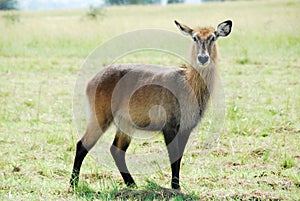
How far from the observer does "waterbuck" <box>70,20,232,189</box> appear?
14.3 ft

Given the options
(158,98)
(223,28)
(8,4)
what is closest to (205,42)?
(223,28)

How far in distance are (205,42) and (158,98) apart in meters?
0.68

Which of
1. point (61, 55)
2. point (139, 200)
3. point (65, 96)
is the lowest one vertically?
point (139, 200)

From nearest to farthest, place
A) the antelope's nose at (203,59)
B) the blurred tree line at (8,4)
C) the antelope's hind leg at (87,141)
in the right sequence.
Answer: the antelope's nose at (203,59)
the antelope's hind leg at (87,141)
the blurred tree line at (8,4)

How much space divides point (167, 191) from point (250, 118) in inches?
110

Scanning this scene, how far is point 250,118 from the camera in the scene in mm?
6586

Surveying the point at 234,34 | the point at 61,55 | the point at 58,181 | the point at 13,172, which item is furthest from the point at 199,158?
the point at 234,34

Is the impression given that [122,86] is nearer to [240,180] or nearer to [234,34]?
[240,180]

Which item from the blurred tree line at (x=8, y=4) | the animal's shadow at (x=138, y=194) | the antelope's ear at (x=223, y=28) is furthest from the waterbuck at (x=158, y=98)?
the blurred tree line at (x=8, y=4)

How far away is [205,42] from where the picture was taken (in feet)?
14.1

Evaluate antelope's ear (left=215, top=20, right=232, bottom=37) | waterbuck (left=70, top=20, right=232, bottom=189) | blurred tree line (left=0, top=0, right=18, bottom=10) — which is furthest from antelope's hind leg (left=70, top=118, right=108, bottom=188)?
blurred tree line (left=0, top=0, right=18, bottom=10)

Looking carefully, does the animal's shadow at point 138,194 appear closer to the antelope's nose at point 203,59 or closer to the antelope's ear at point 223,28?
the antelope's nose at point 203,59

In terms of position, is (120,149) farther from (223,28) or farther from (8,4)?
(8,4)

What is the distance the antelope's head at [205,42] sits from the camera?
421 cm
